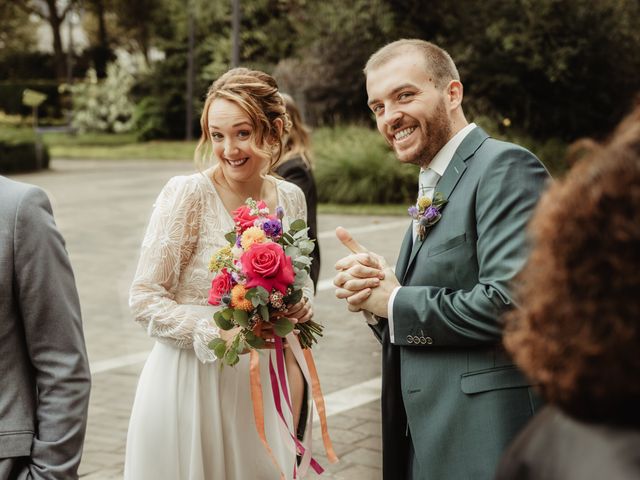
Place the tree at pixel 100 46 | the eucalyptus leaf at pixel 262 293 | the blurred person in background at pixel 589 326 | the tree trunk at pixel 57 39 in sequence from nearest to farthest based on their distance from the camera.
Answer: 1. the blurred person in background at pixel 589 326
2. the eucalyptus leaf at pixel 262 293
3. the tree trunk at pixel 57 39
4. the tree at pixel 100 46

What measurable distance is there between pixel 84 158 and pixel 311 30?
10.4 meters

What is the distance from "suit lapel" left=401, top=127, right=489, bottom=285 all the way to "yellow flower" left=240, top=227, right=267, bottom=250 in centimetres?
61

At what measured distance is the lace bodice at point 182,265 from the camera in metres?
3.61

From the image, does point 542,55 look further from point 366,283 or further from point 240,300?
point 366,283

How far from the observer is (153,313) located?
360 centimetres

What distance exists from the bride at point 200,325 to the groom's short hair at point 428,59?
0.89m

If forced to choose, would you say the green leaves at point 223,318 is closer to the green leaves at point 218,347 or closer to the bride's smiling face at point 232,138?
the green leaves at point 218,347

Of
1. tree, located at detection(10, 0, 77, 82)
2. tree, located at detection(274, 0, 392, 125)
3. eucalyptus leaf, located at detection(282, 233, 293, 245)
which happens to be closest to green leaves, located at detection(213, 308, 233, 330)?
eucalyptus leaf, located at detection(282, 233, 293, 245)

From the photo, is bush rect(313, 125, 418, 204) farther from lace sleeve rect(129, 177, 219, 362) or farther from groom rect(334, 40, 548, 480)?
groom rect(334, 40, 548, 480)

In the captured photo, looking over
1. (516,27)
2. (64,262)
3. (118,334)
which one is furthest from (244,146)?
(516,27)

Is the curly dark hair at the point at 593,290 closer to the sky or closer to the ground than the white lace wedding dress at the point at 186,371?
closer to the sky

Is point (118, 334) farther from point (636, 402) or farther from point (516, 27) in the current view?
point (516, 27)

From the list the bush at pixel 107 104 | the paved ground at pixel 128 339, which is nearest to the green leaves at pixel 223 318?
the paved ground at pixel 128 339

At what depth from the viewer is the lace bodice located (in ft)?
11.8
